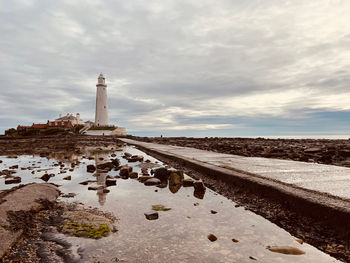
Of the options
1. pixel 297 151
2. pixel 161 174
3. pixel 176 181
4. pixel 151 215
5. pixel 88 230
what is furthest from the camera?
pixel 297 151

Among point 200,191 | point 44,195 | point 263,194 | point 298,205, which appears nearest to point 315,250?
point 298,205

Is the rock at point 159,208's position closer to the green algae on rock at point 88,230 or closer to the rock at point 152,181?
the green algae on rock at point 88,230

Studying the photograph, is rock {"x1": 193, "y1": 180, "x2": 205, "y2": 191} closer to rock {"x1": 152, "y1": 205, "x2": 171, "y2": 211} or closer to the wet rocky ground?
rock {"x1": 152, "y1": 205, "x2": 171, "y2": 211}

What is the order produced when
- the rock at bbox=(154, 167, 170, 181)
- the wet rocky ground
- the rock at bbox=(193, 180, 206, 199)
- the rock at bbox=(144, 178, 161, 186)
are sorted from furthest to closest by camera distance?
the wet rocky ground, the rock at bbox=(154, 167, 170, 181), the rock at bbox=(144, 178, 161, 186), the rock at bbox=(193, 180, 206, 199)

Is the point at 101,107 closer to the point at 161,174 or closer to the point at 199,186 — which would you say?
the point at 161,174

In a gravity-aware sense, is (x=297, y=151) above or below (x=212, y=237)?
above

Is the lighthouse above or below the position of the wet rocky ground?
above

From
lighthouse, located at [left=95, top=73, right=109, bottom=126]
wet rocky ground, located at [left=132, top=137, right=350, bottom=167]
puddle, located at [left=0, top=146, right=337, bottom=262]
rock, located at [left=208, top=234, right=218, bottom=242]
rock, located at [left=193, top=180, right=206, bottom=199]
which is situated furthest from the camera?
lighthouse, located at [left=95, top=73, right=109, bottom=126]

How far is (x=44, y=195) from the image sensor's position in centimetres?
404

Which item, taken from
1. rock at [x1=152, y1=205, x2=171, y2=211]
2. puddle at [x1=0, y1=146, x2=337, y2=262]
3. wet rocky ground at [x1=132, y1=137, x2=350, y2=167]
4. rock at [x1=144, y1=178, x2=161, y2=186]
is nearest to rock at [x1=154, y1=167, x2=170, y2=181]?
rock at [x1=144, y1=178, x2=161, y2=186]

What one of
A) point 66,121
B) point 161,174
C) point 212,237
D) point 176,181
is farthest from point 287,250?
point 66,121

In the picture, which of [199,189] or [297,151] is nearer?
[199,189]

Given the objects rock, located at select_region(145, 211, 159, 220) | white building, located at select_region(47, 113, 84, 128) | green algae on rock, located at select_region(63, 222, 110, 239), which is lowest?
green algae on rock, located at select_region(63, 222, 110, 239)

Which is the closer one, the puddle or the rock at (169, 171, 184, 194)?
the puddle
